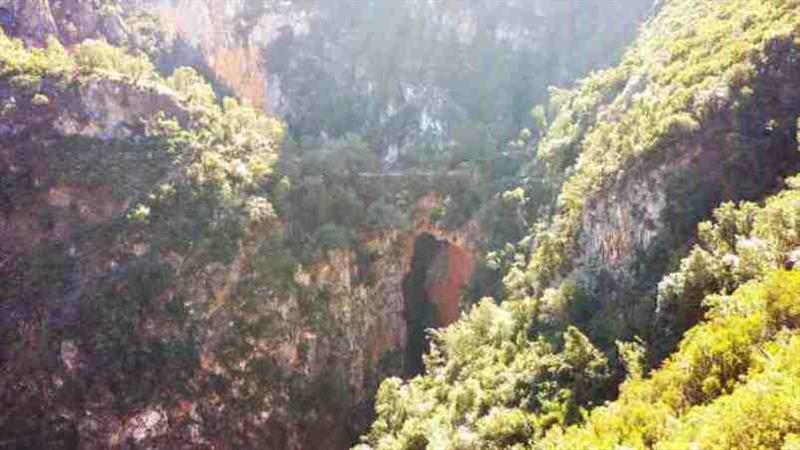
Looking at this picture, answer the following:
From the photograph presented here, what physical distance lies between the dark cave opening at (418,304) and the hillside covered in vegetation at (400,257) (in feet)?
0.63

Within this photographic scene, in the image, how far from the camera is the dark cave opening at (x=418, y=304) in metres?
50.6

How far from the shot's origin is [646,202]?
3048cm

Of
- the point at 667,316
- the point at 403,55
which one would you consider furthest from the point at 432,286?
the point at 403,55

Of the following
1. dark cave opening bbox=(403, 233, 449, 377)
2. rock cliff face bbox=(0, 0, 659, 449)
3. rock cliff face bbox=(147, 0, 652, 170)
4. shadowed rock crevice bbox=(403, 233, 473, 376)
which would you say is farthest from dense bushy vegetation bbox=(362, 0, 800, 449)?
rock cliff face bbox=(147, 0, 652, 170)

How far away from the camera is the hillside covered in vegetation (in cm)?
2202

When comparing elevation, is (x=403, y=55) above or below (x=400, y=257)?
above

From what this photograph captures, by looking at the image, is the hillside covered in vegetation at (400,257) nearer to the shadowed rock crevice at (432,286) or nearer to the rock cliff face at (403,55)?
the shadowed rock crevice at (432,286)

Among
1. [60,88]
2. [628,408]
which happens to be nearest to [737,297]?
[628,408]

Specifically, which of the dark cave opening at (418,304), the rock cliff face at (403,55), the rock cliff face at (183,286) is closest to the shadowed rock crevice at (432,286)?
the dark cave opening at (418,304)

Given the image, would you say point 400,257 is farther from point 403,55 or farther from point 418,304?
point 403,55

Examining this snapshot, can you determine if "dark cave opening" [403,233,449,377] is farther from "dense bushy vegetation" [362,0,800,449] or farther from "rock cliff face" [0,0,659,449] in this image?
"dense bushy vegetation" [362,0,800,449]

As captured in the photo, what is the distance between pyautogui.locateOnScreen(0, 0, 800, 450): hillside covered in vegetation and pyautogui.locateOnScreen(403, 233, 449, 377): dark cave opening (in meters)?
0.19

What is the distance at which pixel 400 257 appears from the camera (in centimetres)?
5372

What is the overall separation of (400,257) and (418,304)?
4148mm
